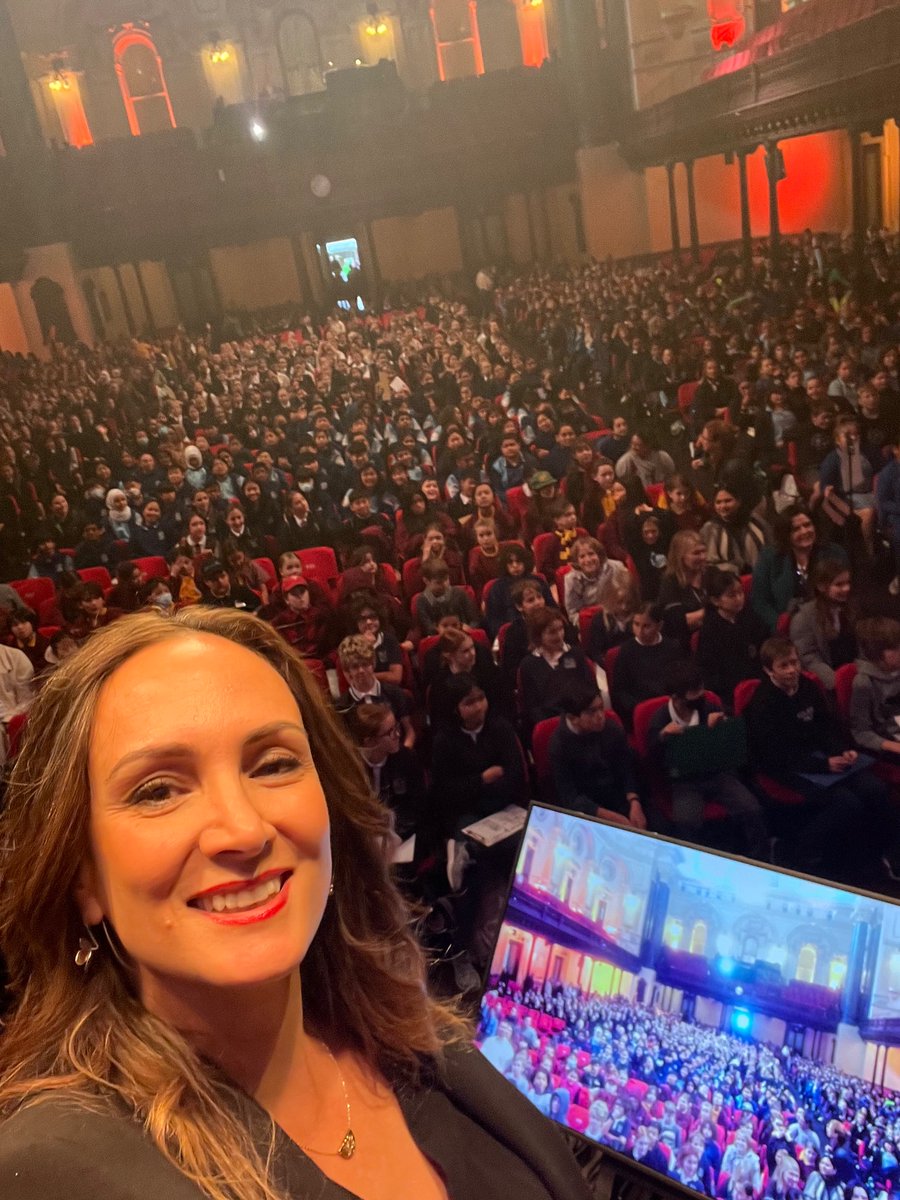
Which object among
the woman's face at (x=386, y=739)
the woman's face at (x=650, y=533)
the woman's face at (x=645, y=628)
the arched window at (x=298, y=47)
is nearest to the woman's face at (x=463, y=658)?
the woman's face at (x=386, y=739)

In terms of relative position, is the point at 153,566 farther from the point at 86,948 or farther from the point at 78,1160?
the point at 78,1160

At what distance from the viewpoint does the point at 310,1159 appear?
4.15 feet

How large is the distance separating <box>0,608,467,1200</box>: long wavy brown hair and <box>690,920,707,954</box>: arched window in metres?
0.86

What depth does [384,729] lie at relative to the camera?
394 cm

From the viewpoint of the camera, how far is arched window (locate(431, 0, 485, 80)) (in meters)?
3.37

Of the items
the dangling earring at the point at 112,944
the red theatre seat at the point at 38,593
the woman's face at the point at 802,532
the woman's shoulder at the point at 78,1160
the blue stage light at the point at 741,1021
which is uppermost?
the dangling earring at the point at 112,944

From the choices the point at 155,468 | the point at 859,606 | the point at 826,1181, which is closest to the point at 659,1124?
the point at 826,1181

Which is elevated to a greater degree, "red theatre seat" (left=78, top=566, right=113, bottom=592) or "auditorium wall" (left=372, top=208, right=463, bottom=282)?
"auditorium wall" (left=372, top=208, right=463, bottom=282)

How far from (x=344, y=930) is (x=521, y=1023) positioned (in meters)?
1.29

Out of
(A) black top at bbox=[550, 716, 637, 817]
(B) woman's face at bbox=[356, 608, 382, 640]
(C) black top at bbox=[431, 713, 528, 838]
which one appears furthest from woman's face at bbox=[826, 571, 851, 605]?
(B) woman's face at bbox=[356, 608, 382, 640]

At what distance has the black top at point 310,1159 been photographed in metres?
1.07

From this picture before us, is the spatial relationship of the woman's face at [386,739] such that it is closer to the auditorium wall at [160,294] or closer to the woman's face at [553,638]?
the woman's face at [553,638]

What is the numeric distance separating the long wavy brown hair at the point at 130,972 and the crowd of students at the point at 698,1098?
2.84 feet

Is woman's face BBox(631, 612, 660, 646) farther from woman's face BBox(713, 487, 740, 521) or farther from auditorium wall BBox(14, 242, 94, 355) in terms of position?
auditorium wall BBox(14, 242, 94, 355)
